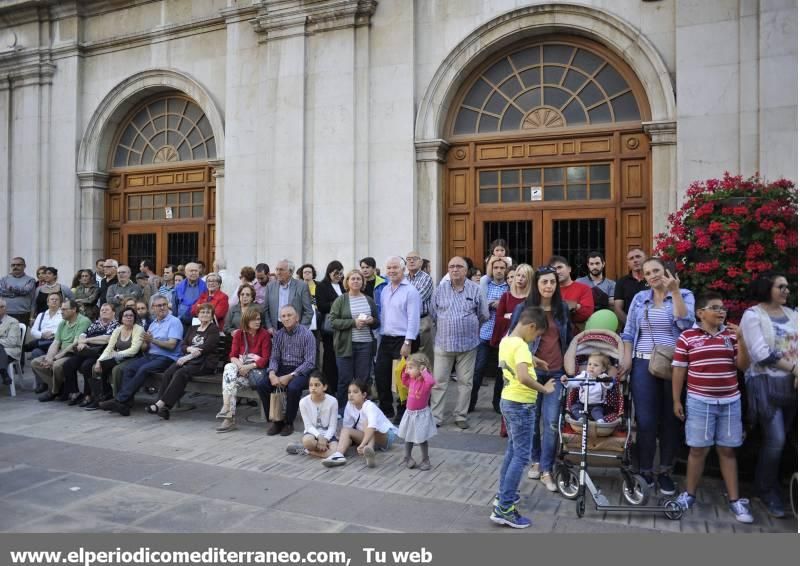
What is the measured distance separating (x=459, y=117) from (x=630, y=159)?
3.06 meters

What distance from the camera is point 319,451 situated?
6430mm

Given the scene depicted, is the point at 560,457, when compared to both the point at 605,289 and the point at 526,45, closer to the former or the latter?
the point at 605,289

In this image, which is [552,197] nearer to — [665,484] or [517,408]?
[665,484]

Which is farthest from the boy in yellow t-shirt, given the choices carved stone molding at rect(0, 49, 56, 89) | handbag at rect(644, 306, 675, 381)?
carved stone molding at rect(0, 49, 56, 89)

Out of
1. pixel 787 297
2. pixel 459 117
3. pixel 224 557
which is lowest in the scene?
pixel 224 557

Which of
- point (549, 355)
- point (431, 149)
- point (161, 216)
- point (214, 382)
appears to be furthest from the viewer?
point (161, 216)

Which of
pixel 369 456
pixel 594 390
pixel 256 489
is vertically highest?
pixel 594 390

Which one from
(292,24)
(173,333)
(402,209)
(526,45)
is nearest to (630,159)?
(526,45)

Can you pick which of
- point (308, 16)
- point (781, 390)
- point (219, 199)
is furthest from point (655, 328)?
point (219, 199)

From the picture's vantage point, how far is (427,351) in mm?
9219

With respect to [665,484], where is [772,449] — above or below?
above

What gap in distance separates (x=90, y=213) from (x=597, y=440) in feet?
44.5

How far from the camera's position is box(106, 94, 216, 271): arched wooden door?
14.1 meters

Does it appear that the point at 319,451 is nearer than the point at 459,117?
Yes
